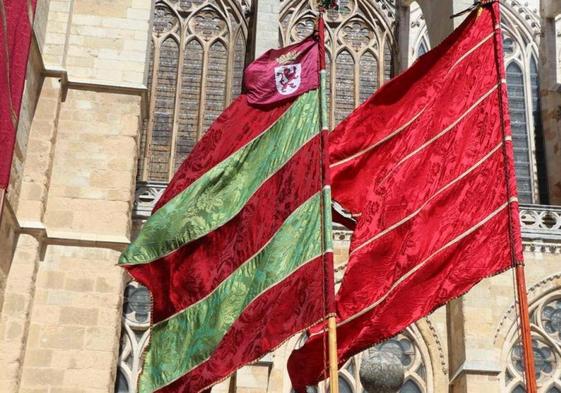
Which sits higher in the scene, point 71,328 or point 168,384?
point 71,328

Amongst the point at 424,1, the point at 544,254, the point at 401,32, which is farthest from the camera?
the point at 401,32

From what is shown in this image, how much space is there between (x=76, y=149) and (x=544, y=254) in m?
5.37

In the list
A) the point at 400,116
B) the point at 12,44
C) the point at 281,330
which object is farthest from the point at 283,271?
the point at 12,44

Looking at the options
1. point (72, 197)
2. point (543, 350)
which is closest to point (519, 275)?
point (72, 197)

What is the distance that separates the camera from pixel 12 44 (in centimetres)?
690

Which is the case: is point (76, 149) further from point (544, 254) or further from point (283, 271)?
point (544, 254)

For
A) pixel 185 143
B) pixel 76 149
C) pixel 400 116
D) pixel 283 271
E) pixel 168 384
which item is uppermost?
pixel 185 143

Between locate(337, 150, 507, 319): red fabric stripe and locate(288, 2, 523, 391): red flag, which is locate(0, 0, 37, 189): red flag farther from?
locate(337, 150, 507, 319): red fabric stripe

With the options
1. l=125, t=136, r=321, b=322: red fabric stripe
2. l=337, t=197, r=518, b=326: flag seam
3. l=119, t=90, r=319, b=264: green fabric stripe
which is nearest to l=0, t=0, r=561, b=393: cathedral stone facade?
l=337, t=197, r=518, b=326: flag seam

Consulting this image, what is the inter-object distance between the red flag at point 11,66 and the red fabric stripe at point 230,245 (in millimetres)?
1453

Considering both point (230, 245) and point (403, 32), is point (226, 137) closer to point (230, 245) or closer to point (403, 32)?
point (230, 245)

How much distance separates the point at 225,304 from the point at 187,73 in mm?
8820

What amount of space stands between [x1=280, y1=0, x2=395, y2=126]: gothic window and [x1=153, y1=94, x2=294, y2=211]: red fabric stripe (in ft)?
25.9

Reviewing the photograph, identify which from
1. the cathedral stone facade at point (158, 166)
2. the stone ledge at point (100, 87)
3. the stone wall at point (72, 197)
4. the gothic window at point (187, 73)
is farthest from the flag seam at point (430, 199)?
the gothic window at point (187, 73)
